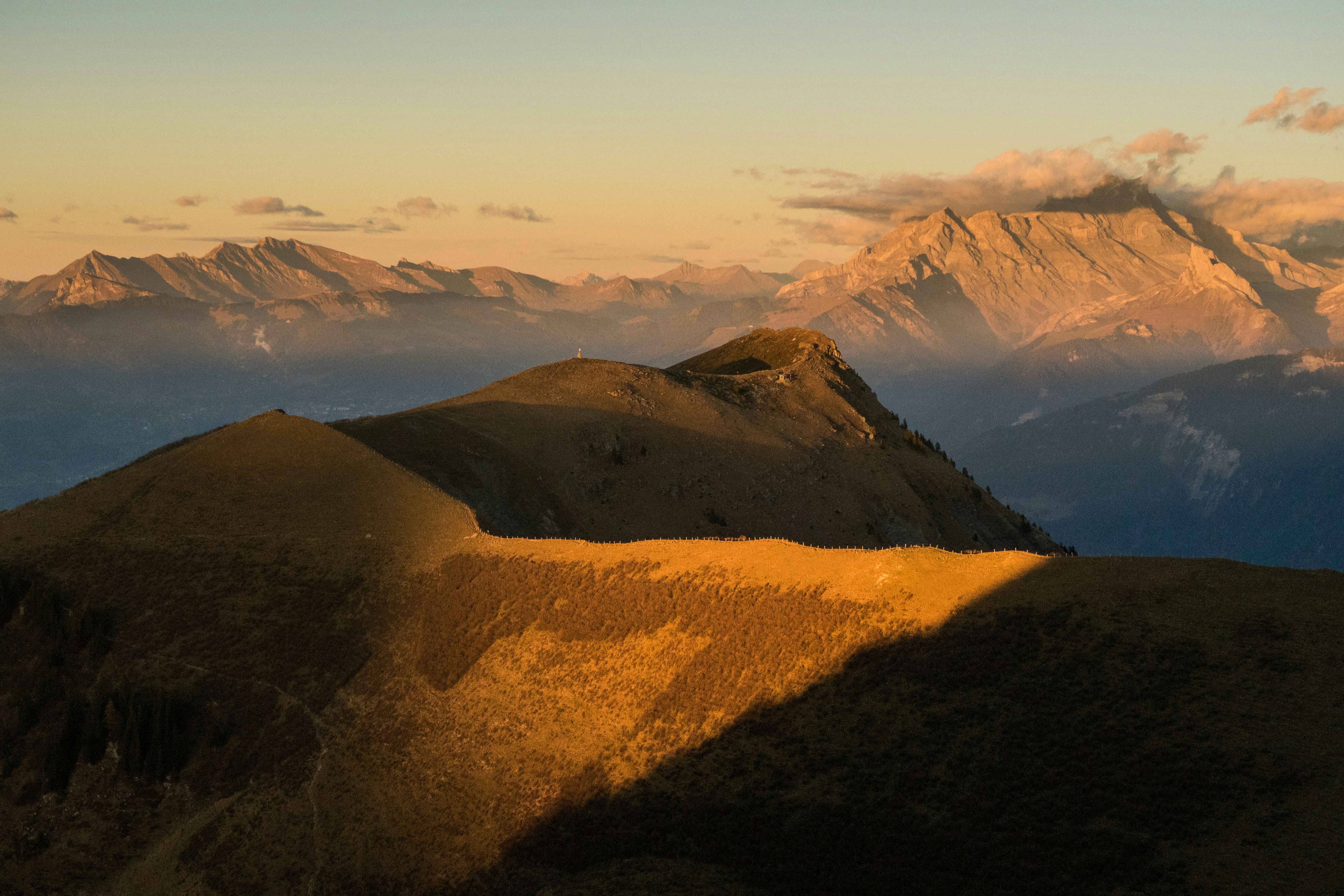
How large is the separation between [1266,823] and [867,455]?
11866cm

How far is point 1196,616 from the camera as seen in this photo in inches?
2168

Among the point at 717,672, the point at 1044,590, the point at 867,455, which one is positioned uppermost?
the point at 1044,590

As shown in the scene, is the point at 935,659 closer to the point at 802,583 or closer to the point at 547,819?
the point at 802,583

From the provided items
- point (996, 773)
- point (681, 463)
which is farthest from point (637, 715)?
point (681, 463)

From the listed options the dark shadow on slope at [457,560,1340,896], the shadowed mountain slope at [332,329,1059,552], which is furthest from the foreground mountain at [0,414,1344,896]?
the shadowed mountain slope at [332,329,1059,552]

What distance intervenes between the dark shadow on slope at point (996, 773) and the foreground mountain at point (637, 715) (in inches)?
6.3

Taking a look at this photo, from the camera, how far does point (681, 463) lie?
138 meters

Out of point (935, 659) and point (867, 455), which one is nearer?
point (935, 659)

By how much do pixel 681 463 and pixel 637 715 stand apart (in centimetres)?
7881

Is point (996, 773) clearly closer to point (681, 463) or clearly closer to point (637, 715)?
point (637, 715)

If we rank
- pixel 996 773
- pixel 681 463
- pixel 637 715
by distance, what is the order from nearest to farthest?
pixel 996 773
pixel 637 715
pixel 681 463

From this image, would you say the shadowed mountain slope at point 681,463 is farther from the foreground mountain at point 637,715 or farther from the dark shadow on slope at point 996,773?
the dark shadow on slope at point 996,773

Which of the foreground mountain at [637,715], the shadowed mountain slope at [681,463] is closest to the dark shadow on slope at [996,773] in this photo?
the foreground mountain at [637,715]

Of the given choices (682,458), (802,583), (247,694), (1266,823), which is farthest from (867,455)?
(1266,823)
